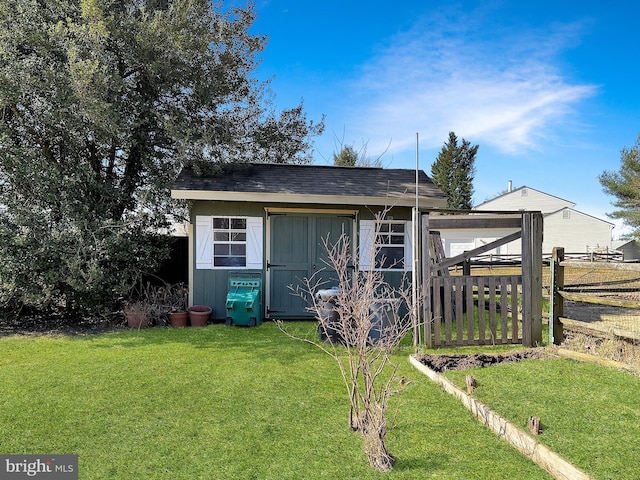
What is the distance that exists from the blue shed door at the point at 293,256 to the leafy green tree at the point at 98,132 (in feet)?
6.32

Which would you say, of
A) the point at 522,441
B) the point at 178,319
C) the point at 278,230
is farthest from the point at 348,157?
the point at 522,441

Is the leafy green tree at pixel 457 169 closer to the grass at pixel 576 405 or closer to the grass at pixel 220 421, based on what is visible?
the grass at pixel 220 421

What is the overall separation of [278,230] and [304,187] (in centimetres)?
95

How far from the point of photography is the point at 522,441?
2656 millimetres

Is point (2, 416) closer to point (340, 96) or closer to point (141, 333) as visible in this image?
point (141, 333)

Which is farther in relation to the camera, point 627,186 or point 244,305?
point 627,186

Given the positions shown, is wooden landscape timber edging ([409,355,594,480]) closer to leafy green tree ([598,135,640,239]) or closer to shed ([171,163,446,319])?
shed ([171,163,446,319])

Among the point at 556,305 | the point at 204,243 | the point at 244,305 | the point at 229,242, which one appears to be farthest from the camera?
the point at 229,242

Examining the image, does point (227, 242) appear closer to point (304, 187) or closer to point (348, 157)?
point (304, 187)

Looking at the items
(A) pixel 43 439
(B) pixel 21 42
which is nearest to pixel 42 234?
(B) pixel 21 42

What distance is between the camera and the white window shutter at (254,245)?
24.7 feet

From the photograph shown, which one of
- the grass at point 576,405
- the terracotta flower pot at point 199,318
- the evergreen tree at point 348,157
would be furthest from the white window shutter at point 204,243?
the evergreen tree at point 348,157

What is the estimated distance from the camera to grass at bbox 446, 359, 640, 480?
8.10 ft

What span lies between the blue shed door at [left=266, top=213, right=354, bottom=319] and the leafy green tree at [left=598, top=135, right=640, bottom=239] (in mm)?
18730
